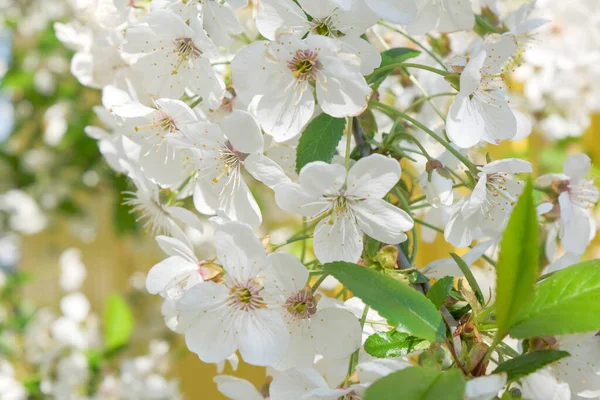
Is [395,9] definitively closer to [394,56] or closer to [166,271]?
[394,56]

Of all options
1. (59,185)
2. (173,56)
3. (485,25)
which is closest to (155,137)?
(173,56)

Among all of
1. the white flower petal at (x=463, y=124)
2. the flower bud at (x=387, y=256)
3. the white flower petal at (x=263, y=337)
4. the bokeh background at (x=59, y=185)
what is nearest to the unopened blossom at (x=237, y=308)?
the white flower petal at (x=263, y=337)

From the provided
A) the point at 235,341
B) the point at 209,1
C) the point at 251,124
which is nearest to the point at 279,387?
the point at 235,341

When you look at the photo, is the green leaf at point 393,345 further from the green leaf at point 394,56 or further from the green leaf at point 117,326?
the green leaf at point 117,326

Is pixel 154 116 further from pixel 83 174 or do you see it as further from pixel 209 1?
pixel 83 174

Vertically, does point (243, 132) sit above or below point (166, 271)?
above

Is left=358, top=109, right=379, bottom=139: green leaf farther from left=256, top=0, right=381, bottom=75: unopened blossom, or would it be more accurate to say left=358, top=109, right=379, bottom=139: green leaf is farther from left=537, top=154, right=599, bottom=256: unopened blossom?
left=537, top=154, right=599, bottom=256: unopened blossom
